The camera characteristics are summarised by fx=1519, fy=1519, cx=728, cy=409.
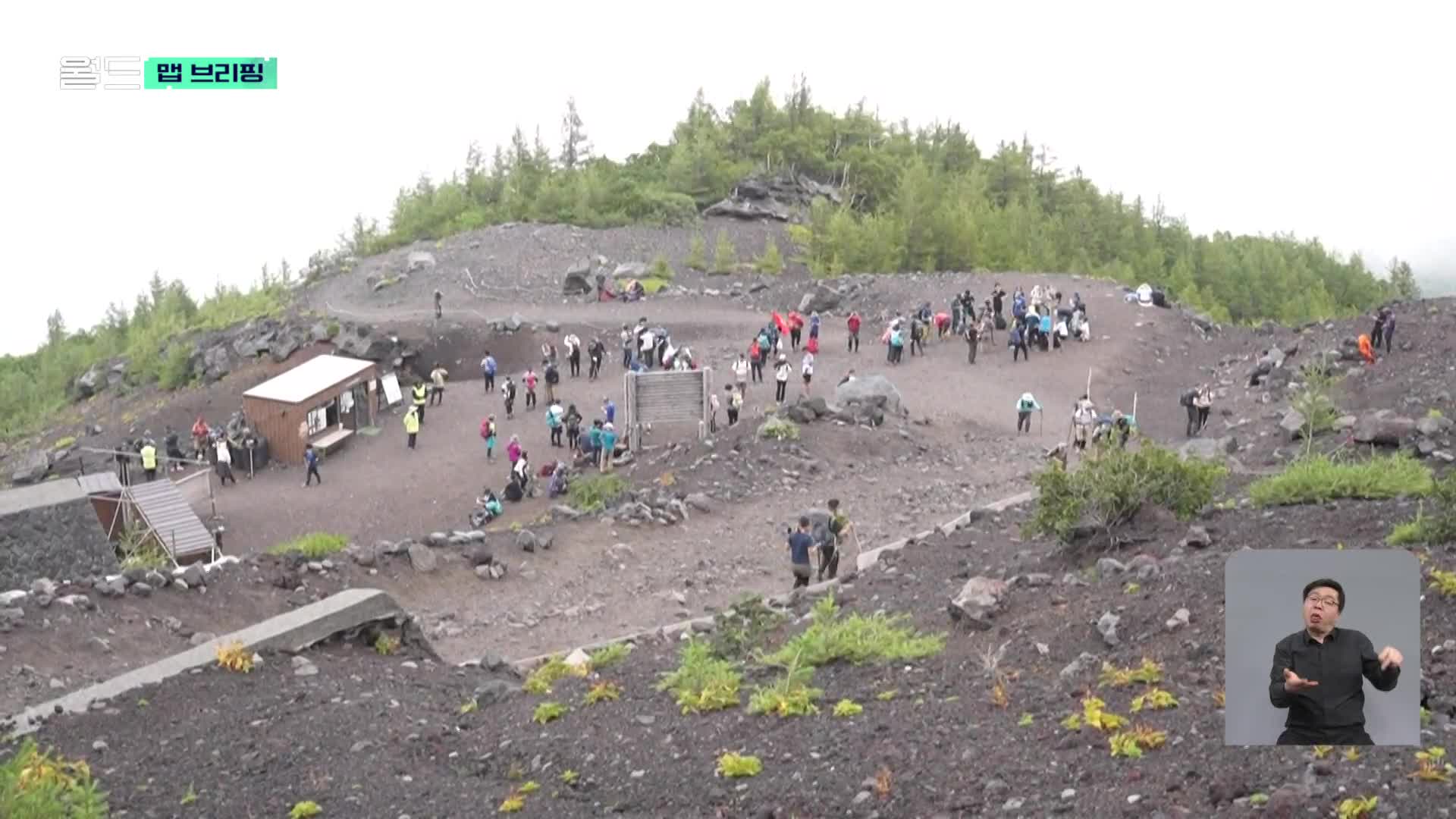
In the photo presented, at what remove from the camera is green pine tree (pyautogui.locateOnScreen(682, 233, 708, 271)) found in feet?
167

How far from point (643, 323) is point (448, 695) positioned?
23.2 meters

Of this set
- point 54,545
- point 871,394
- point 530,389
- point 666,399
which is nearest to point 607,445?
point 666,399

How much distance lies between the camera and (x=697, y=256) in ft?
168

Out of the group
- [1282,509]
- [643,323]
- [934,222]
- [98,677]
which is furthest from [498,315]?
[1282,509]

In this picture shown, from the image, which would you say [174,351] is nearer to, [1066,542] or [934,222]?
[934,222]

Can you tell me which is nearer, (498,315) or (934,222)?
(498,315)

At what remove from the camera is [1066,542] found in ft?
54.5

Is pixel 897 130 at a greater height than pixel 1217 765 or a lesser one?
greater

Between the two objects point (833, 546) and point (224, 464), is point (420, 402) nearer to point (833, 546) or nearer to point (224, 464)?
point (224, 464)

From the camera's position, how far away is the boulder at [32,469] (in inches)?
1442

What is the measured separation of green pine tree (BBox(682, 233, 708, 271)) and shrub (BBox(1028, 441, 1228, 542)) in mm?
34223

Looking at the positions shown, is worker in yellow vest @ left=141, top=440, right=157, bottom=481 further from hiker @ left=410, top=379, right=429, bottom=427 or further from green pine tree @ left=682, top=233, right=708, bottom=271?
green pine tree @ left=682, top=233, right=708, bottom=271

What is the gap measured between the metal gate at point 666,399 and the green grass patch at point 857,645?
16.0 m

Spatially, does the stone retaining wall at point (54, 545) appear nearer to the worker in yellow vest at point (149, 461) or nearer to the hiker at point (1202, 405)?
the worker in yellow vest at point (149, 461)
